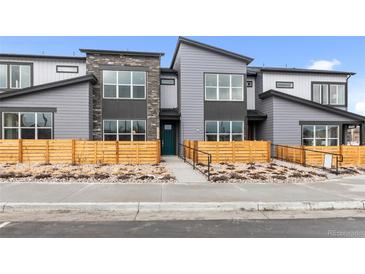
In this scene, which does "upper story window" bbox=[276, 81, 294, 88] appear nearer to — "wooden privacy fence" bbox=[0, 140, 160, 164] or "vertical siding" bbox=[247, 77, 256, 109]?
"vertical siding" bbox=[247, 77, 256, 109]

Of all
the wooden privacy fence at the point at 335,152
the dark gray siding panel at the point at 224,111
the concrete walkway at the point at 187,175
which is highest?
the dark gray siding panel at the point at 224,111

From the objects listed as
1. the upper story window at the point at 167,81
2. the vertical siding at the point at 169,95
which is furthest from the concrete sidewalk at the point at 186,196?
the upper story window at the point at 167,81

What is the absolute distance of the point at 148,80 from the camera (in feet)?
59.5

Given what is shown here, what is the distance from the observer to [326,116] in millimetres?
19219

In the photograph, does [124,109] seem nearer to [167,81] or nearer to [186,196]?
[167,81]

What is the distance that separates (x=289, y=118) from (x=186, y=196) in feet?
43.8

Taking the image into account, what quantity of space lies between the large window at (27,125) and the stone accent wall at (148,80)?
9.00 ft

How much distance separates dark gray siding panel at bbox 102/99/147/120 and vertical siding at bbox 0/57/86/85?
139 inches

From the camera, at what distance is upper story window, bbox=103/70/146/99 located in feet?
58.3

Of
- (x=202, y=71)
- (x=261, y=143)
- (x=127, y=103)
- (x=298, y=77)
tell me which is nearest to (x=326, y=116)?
(x=298, y=77)

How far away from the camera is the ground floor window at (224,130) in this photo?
18.9m

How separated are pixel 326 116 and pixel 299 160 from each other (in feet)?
18.1

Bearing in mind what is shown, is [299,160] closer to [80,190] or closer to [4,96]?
[80,190]

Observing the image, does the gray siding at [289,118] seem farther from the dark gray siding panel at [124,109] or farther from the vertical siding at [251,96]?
the dark gray siding panel at [124,109]
